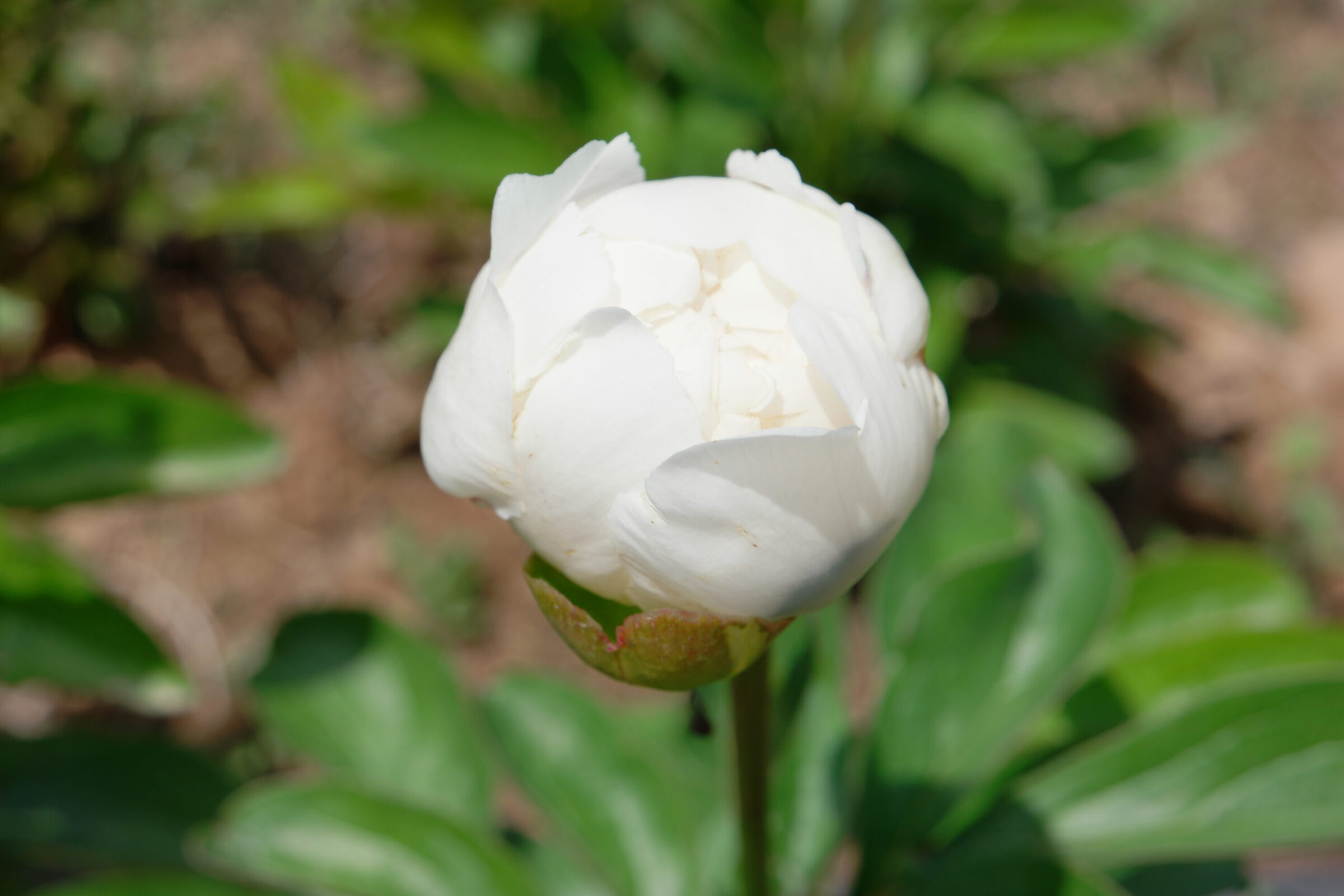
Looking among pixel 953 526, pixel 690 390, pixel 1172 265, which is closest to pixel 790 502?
pixel 690 390

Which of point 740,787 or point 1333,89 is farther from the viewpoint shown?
point 1333,89

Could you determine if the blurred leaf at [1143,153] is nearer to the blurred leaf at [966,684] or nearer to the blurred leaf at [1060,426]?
the blurred leaf at [1060,426]

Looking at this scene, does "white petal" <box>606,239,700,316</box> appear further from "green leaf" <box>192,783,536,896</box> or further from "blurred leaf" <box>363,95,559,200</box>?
"blurred leaf" <box>363,95,559,200</box>

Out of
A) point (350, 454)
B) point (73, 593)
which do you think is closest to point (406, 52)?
point (350, 454)

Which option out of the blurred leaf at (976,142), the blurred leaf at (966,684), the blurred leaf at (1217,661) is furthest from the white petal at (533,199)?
the blurred leaf at (976,142)

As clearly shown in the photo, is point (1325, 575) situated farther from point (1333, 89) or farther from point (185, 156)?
point (185, 156)

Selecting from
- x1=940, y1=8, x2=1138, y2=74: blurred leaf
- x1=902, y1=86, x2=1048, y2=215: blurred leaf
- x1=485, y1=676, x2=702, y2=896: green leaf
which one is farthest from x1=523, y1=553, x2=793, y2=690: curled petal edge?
x1=940, y1=8, x2=1138, y2=74: blurred leaf

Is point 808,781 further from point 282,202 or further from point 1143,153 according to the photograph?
point 282,202
